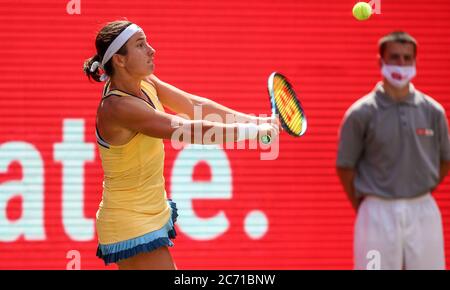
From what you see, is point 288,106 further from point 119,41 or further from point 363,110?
point 119,41

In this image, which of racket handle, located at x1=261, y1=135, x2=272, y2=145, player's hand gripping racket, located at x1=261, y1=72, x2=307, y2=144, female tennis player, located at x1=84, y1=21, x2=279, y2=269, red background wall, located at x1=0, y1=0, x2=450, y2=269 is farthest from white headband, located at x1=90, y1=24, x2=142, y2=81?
red background wall, located at x1=0, y1=0, x2=450, y2=269

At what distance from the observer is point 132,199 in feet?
16.1

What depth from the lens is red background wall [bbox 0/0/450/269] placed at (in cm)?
747

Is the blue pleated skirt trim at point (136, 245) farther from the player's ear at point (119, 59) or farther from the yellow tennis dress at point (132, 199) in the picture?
the player's ear at point (119, 59)

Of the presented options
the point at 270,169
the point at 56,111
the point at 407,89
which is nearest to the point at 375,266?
the point at 407,89

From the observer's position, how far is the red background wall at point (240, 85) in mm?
7473

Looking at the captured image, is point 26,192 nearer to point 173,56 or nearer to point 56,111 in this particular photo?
point 56,111

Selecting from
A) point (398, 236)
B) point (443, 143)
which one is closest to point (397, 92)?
point (443, 143)

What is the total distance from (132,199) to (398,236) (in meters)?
1.42

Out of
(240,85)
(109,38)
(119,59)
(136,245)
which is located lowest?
(136,245)

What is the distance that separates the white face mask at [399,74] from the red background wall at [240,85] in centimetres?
317

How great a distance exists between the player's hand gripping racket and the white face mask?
664mm

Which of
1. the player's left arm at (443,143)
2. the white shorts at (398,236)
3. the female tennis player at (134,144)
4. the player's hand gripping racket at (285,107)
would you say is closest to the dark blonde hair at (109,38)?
the female tennis player at (134,144)
